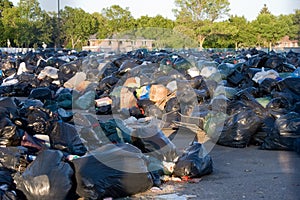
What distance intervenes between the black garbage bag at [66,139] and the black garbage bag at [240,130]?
74.5 inches

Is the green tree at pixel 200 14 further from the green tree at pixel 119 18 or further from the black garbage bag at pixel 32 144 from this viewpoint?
the black garbage bag at pixel 32 144

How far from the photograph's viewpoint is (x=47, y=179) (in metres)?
3.35

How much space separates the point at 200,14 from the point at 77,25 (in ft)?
42.4

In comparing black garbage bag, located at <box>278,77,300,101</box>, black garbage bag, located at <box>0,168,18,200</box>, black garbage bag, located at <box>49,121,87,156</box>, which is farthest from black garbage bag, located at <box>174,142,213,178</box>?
black garbage bag, located at <box>278,77,300,101</box>

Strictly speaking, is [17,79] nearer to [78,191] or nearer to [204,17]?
[78,191]

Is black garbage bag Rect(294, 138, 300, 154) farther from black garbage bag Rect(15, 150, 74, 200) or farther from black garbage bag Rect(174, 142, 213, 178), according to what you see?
black garbage bag Rect(15, 150, 74, 200)

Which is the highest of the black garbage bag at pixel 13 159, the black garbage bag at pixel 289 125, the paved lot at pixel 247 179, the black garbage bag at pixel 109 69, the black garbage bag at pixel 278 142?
the black garbage bag at pixel 109 69

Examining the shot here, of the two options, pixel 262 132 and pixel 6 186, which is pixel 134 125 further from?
pixel 6 186

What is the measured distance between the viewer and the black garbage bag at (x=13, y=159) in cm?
385

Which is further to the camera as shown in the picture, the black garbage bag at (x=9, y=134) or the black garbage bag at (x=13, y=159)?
the black garbage bag at (x=9, y=134)

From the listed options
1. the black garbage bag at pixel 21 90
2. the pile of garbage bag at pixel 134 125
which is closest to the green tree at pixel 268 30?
the pile of garbage bag at pixel 134 125

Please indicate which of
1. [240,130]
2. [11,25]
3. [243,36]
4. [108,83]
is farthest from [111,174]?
[11,25]

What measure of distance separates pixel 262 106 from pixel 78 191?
11.5 feet

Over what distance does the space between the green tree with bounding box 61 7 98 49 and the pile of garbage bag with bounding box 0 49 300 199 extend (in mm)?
35120
